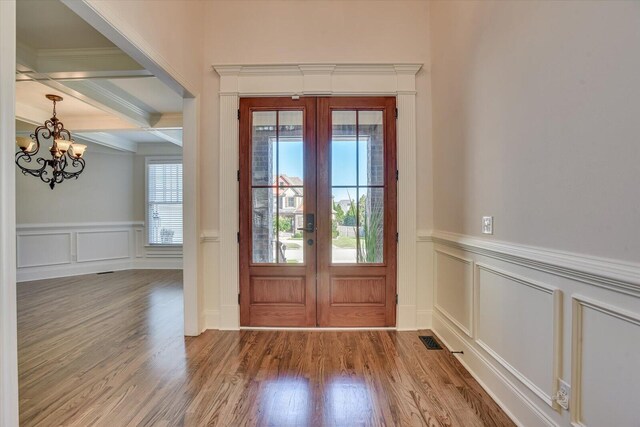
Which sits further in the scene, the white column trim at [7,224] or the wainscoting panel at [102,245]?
the wainscoting panel at [102,245]

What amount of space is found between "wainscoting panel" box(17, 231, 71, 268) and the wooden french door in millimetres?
4954

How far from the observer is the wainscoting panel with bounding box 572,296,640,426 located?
42.9 inches

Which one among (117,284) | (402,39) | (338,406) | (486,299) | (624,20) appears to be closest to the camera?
(624,20)

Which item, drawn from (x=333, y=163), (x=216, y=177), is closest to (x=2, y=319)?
(x=216, y=177)

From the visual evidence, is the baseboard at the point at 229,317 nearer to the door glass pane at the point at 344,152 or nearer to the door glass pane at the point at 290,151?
the door glass pane at the point at 290,151

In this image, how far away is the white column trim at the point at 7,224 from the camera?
1137mm

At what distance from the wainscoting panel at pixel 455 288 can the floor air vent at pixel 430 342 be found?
262 millimetres

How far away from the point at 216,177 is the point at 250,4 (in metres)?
1.80

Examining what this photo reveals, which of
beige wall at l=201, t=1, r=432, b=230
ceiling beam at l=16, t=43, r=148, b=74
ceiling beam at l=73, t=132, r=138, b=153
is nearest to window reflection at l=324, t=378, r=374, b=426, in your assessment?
beige wall at l=201, t=1, r=432, b=230

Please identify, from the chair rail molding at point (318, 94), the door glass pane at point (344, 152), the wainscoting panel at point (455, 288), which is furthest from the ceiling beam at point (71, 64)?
the wainscoting panel at point (455, 288)

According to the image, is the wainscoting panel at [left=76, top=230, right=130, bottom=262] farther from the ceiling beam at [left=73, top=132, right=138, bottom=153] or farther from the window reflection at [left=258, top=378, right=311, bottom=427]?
the window reflection at [left=258, top=378, right=311, bottom=427]

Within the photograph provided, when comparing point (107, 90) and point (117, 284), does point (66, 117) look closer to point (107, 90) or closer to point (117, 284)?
point (107, 90)

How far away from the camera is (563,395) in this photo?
1.39 meters

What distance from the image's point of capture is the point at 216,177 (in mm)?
3018
